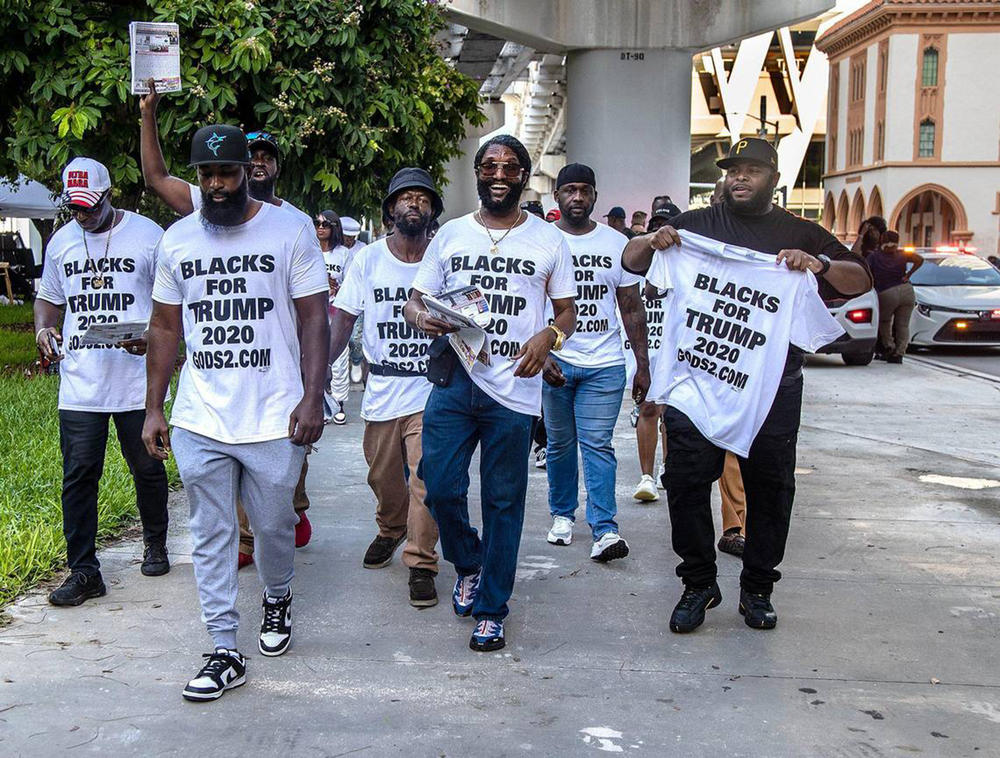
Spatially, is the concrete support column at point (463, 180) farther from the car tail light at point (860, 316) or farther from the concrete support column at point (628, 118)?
the car tail light at point (860, 316)

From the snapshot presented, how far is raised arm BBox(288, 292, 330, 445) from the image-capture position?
4598 millimetres

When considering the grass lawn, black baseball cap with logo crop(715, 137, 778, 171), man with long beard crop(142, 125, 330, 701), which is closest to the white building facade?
the grass lawn

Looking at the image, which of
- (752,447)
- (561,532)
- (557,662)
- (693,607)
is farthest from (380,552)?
(752,447)

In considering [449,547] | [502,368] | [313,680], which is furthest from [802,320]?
[313,680]

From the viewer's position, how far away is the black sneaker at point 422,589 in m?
5.60

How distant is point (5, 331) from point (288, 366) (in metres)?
15.1

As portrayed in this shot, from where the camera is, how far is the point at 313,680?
4668 mm

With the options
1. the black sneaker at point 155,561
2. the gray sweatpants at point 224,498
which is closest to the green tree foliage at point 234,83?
the black sneaker at point 155,561

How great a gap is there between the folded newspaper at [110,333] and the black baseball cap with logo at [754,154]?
2644mm

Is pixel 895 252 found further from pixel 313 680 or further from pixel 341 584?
pixel 313 680

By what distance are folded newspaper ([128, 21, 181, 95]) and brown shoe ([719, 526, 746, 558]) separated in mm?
3571

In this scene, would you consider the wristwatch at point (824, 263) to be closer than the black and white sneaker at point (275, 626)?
No

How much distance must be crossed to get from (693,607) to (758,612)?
29cm

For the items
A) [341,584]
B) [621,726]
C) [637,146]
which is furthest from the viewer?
[637,146]
